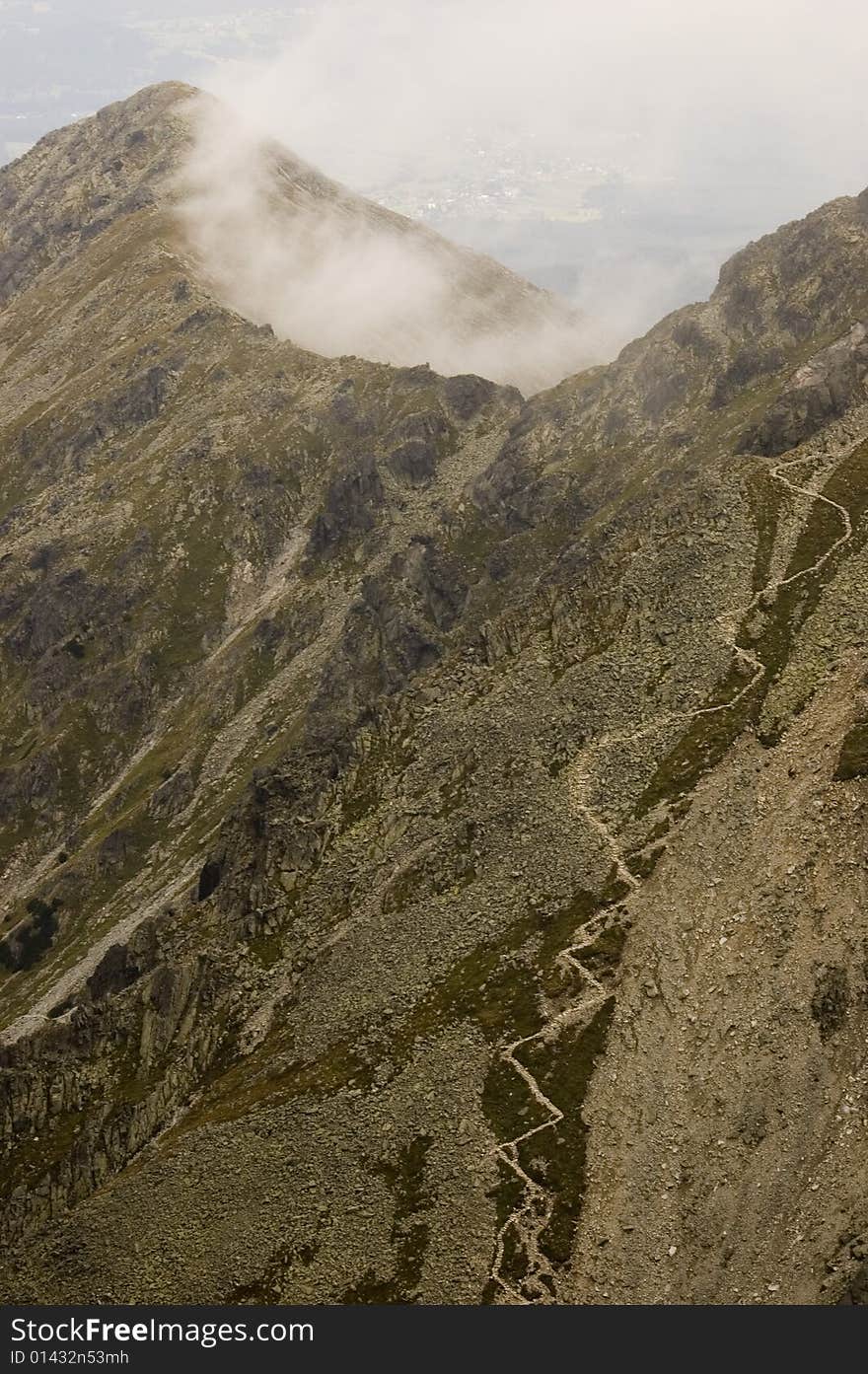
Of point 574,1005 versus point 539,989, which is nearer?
point 574,1005

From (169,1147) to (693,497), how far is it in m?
87.8

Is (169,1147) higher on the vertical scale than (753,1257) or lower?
higher

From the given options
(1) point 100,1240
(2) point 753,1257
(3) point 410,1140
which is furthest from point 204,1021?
(2) point 753,1257

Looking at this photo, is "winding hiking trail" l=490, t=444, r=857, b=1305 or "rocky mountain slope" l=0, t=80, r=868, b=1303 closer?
"winding hiking trail" l=490, t=444, r=857, b=1305

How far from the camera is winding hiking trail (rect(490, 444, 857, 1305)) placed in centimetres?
8762

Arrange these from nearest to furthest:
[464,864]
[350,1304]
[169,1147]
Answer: [350,1304] → [169,1147] → [464,864]

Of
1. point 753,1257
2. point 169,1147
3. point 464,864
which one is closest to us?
point 753,1257

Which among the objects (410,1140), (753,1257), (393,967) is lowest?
(753,1257)

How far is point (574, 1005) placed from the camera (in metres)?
103

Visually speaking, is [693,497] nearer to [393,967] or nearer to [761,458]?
[761,458]

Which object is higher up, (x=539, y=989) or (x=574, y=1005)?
(x=539, y=989)

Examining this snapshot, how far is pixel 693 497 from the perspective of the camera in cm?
14662

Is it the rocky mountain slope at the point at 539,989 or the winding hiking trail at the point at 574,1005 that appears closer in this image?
the winding hiking trail at the point at 574,1005

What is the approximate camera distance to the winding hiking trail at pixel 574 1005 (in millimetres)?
87625
